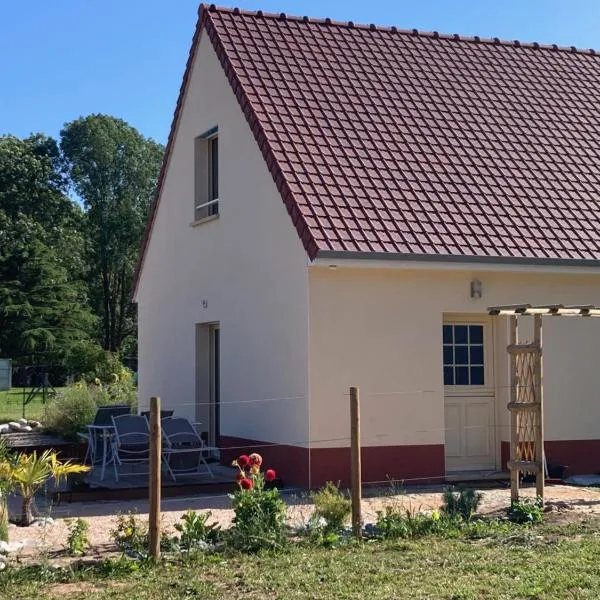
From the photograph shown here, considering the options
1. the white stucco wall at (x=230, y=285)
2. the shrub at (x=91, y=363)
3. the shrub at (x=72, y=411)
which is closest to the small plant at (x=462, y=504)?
the white stucco wall at (x=230, y=285)

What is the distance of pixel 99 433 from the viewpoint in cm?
1465

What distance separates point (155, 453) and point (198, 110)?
30.3 ft

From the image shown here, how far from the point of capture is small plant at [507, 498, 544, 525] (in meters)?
9.80

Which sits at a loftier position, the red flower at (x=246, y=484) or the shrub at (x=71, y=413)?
the shrub at (x=71, y=413)

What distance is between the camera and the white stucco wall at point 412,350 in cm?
1248

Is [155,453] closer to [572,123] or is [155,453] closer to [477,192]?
[477,192]

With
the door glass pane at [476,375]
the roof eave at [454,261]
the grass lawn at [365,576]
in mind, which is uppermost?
the roof eave at [454,261]

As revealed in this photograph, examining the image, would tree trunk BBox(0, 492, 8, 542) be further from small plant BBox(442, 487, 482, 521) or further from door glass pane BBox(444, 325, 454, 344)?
door glass pane BBox(444, 325, 454, 344)

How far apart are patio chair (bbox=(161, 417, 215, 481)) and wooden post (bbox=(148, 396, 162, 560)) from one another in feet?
13.3

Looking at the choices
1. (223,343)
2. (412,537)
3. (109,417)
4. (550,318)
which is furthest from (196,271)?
(412,537)

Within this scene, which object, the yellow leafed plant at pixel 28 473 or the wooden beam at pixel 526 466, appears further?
the wooden beam at pixel 526 466

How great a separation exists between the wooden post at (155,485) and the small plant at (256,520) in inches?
29.1

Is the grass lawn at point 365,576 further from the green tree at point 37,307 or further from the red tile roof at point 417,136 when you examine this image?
the green tree at point 37,307

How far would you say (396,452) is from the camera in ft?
41.8
